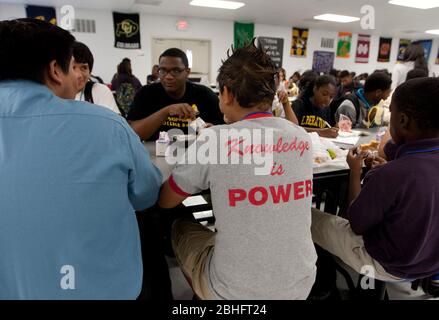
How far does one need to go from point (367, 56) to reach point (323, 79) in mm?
11118

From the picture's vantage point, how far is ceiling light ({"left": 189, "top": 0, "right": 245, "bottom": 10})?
22.3ft

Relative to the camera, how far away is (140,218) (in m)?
1.44

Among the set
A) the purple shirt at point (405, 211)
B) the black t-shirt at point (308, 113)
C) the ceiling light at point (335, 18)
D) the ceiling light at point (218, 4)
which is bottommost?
the purple shirt at point (405, 211)

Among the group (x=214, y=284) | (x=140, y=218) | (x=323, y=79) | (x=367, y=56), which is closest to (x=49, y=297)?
(x=214, y=284)

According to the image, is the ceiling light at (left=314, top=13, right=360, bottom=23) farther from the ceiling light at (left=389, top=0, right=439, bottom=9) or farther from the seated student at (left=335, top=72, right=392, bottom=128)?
the seated student at (left=335, top=72, right=392, bottom=128)

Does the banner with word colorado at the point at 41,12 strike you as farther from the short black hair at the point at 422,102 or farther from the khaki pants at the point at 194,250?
the short black hair at the point at 422,102

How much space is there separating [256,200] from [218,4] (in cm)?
721

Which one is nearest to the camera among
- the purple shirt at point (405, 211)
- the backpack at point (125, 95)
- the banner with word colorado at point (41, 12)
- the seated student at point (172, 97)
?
the purple shirt at point (405, 211)

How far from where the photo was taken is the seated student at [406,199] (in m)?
1.02

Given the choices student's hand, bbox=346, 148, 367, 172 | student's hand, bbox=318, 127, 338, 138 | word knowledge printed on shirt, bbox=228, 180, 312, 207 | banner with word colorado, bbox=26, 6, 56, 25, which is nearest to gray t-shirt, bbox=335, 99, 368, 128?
student's hand, bbox=318, 127, 338, 138

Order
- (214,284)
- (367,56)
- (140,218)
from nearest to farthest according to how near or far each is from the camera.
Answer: (214,284)
(140,218)
(367,56)

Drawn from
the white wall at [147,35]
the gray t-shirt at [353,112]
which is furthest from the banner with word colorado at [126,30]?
the gray t-shirt at [353,112]

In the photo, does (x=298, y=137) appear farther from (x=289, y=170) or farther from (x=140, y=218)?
(x=140, y=218)

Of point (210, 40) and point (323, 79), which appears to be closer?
point (323, 79)
